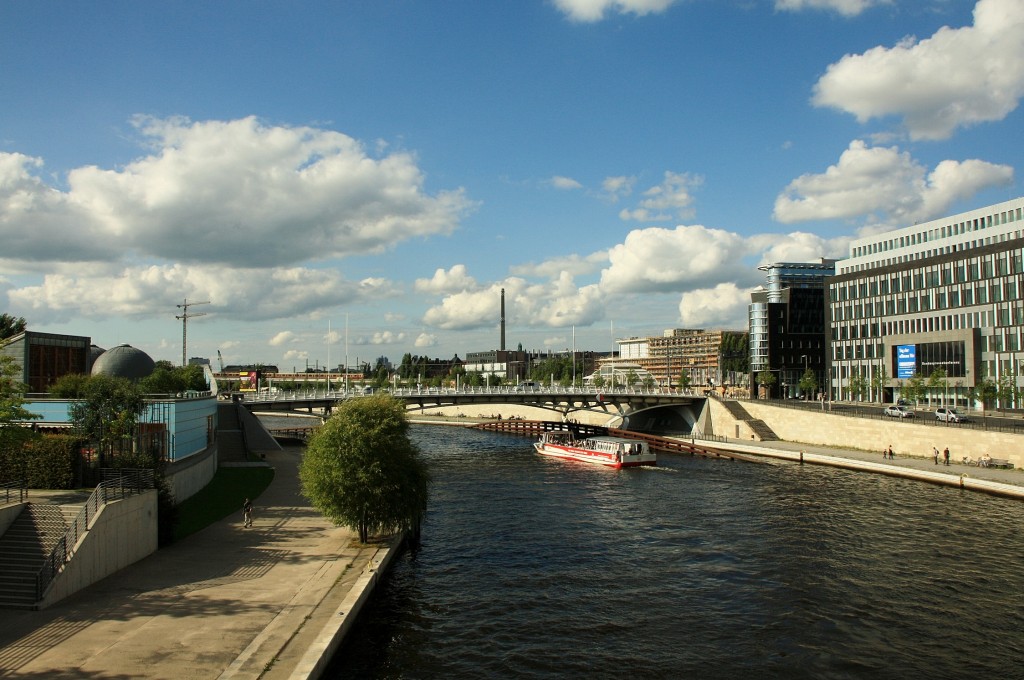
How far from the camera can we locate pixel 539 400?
4163 inches

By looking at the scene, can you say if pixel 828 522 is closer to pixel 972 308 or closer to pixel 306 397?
pixel 306 397

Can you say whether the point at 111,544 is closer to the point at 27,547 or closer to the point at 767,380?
the point at 27,547

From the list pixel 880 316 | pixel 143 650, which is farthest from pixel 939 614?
pixel 880 316

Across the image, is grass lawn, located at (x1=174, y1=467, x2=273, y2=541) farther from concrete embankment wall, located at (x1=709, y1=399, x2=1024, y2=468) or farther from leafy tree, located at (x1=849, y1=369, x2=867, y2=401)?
leafy tree, located at (x1=849, y1=369, x2=867, y2=401)

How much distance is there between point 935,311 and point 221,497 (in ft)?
320

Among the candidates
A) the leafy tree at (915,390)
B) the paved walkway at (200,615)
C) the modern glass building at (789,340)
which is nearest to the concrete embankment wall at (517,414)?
the modern glass building at (789,340)

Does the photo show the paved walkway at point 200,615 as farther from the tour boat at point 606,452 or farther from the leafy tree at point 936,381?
the leafy tree at point 936,381

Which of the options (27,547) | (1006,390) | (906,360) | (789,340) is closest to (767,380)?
(789,340)

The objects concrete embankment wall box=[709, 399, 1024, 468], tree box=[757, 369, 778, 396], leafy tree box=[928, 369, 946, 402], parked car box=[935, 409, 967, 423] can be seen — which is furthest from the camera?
tree box=[757, 369, 778, 396]

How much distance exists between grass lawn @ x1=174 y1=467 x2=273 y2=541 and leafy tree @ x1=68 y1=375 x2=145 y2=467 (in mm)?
5154

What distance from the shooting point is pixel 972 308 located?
9562cm

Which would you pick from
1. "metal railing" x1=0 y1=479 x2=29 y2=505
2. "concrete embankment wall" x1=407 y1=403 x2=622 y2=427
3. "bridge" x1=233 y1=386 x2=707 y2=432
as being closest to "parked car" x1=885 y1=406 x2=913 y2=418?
"bridge" x1=233 y1=386 x2=707 y2=432

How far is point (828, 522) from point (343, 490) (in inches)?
1165

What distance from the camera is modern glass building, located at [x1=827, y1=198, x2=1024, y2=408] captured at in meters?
91.2
